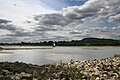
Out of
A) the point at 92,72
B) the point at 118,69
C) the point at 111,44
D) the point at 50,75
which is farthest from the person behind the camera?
the point at 111,44

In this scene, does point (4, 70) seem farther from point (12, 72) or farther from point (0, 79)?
point (0, 79)

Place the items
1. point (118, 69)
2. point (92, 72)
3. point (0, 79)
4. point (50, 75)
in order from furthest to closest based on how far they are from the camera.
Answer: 1. point (118, 69)
2. point (92, 72)
3. point (50, 75)
4. point (0, 79)

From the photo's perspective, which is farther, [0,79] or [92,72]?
[92,72]

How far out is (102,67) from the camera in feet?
51.7

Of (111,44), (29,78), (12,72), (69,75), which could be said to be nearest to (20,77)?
(29,78)

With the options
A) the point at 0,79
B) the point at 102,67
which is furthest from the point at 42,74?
the point at 102,67

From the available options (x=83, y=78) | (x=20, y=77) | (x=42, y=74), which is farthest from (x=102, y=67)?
(x=20, y=77)

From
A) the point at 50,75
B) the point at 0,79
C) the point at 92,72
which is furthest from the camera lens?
the point at 92,72

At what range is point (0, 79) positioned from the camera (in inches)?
415

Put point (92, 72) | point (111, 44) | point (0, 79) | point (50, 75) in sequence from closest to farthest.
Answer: point (0, 79)
point (50, 75)
point (92, 72)
point (111, 44)

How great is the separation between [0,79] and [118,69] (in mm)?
7342

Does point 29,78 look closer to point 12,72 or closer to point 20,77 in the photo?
point 20,77

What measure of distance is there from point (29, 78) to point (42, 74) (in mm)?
940

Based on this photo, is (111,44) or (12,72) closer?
(12,72)
